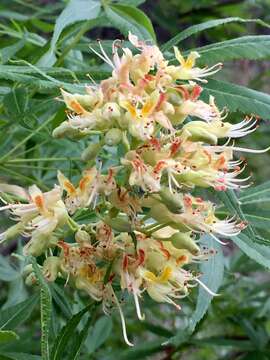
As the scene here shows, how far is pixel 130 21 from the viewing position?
1.72 metres

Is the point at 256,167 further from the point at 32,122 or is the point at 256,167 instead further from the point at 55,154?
the point at 32,122

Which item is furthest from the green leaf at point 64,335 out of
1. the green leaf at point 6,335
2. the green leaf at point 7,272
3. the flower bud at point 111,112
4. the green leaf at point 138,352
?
the green leaf at point 138,352

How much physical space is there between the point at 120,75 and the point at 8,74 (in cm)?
24

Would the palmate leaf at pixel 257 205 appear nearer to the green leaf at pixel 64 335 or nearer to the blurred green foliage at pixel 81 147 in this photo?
the blurred green foliage at pixel 81 147

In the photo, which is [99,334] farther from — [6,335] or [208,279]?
[6,335]

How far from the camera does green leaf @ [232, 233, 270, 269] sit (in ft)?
5.05

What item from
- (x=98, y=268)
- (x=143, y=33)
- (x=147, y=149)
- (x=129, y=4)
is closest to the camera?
(x=147, y=149)

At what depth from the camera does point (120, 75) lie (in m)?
1.36

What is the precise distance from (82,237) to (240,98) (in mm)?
397

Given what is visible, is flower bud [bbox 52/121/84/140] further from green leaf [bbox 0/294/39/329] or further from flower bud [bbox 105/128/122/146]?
green leaf [bbox 0/294/39/329]

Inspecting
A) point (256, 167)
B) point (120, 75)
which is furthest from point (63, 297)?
point (256, 167)

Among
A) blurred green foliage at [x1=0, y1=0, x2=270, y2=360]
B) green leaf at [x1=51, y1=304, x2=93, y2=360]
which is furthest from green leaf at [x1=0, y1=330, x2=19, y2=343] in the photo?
green leaf at [x1=51, y1=304, x2=93, y2=360]

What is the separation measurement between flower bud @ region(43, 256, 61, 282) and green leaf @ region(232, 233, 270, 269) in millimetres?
348

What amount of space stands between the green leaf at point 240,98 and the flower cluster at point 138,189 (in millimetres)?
54
